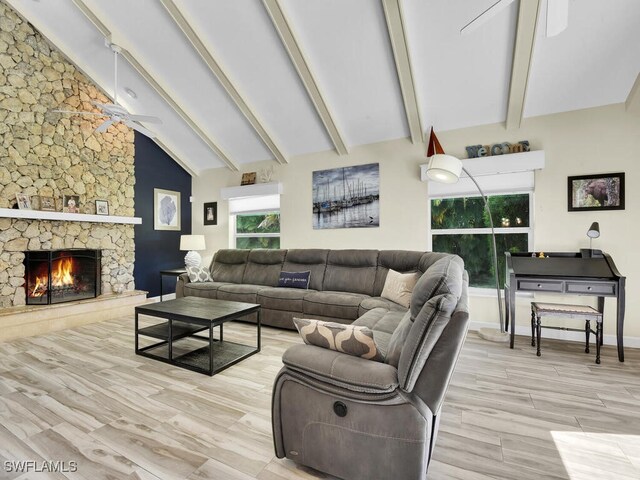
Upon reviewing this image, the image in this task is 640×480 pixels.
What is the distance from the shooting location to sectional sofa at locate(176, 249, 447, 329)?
3.44 m

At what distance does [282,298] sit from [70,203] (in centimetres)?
329

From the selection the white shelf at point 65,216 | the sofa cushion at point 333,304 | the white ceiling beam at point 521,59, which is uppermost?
the white ceiling beam at point 521,59

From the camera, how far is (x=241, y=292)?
4.04m

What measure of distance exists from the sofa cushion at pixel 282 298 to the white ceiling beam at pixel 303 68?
7.26 ft

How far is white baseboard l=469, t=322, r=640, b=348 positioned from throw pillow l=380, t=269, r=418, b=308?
4.00 feet

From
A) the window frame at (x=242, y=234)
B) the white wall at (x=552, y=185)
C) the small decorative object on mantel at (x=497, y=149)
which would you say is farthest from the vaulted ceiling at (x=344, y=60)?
the window frame at (x=242, y=234)

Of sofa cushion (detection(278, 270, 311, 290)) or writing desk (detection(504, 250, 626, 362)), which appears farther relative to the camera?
sofa cushion (detection(278, 270, 311, 290))

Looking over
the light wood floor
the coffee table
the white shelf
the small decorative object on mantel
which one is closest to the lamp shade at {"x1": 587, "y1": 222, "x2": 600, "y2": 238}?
the small decorative object on mantel

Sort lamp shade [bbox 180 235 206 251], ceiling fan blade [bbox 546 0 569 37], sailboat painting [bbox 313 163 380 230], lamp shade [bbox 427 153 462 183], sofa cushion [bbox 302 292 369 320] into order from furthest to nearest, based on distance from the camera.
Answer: lamp shade [bbox 180 235 206 251]
sailboat painting [bbox 313 163 380 230]
sofa cushion [bbox 302 292 369 320]
lamp shade [bbox 427 153 462 183]
ceiling fan blade [bbox 546 0 569 37]

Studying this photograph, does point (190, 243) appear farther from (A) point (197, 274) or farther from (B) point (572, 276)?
(B) point (572, 276)

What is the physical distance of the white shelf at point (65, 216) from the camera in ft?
11.7

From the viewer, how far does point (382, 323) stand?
97.2 inches

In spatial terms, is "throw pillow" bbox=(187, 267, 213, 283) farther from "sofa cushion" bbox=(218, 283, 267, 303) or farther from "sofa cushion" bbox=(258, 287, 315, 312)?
"sofa cushion" bbox=(258, 287, 315, 312)

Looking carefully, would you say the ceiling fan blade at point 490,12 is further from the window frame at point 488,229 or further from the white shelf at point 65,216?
the white shelf at point 65,216
